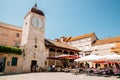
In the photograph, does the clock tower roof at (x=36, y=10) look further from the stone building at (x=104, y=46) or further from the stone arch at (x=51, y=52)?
the stone building at (x=104, y=46)

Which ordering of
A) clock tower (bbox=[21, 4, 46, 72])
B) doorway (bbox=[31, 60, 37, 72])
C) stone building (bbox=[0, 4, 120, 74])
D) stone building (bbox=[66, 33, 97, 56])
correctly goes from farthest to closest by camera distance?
1. stone building (bbox=[66, 33, 97, 56])
2. doorway (bbox=[31, 60, 37, 72])
3. clock tower (bbox=[21, 4, 46, 72])
4. stone building (bbox=[0, 4, 120, 74])

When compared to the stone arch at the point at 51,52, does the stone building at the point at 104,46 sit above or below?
above

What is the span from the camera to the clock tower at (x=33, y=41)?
22.6 m

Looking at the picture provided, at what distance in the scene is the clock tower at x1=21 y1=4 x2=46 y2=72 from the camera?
74.0ft

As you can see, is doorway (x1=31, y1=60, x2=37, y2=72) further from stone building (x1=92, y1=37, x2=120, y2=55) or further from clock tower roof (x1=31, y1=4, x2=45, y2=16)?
stone building (x1=92, y1=37, x2=120, y2=55)

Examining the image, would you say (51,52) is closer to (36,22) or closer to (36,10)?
(36,22)

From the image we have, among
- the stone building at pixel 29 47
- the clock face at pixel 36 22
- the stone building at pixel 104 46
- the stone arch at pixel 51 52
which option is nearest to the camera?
the stone building at pixel 29 47

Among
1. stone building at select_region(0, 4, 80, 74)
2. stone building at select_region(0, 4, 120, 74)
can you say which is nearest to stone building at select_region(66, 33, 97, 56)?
stone building at select_region(0, 4, 120, 74)

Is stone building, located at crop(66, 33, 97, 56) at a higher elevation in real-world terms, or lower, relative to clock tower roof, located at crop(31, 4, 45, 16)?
lower

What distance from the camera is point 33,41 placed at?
78.5 ft

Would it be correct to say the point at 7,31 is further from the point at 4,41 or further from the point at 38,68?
the point at 38,68

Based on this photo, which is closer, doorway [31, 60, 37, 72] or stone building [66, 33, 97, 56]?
doorway [31, 60, 37, 72]

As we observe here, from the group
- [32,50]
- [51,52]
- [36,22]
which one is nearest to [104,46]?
[51,52]

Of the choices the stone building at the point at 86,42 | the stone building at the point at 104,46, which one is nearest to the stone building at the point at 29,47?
the stone building at the point at 104,46
